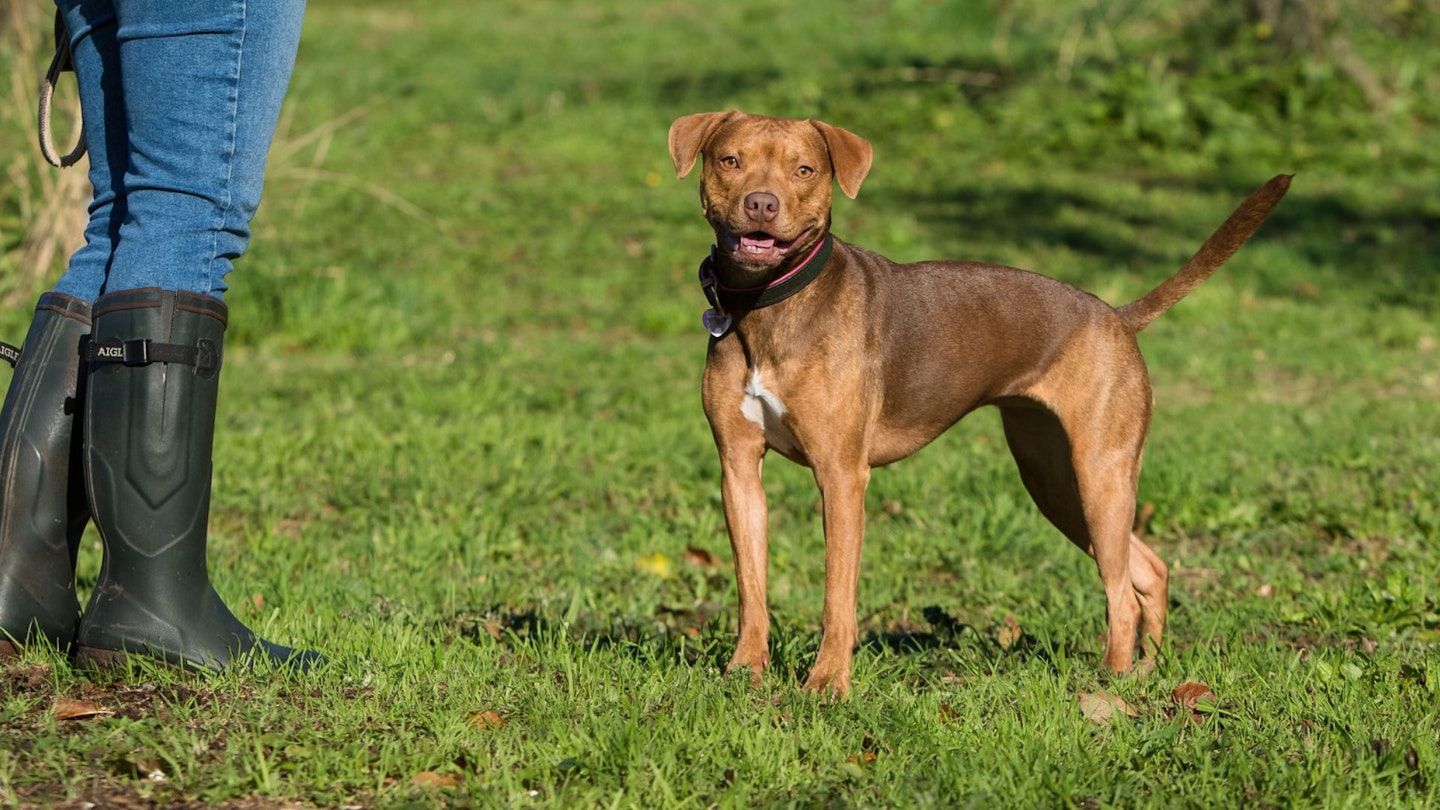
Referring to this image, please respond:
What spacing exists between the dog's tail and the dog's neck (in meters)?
1.12

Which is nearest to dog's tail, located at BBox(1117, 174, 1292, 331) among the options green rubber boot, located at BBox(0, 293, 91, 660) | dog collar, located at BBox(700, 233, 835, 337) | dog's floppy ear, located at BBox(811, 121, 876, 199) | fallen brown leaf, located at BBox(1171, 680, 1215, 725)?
dog's floppy ear, located at BBox(811, 121, 876, 199)

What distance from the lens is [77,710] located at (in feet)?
10.5

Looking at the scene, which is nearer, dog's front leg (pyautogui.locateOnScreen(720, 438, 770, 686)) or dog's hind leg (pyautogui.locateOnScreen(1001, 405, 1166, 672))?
dog's front leg (pyautogui.locateOnScreen(720, 438, 770, 686))

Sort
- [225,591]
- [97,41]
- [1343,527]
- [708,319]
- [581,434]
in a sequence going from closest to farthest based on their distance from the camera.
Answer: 1. [97,41]
2. [708,319]
3. [225,591]
4. [1343,527]
5. [581,434]

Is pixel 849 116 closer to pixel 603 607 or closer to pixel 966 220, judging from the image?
pixel 966 220

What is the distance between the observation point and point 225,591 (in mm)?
4812

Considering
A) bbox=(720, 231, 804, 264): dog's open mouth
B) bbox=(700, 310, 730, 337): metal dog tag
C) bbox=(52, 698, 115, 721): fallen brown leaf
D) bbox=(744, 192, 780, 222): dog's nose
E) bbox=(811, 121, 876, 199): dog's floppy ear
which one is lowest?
bbox=(52, 698, 115, 721): fallen brown leaf

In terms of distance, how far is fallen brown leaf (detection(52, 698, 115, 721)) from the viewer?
3.17 m

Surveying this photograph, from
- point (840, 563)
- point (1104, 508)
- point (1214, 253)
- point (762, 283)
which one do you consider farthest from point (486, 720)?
point (1214, 253)

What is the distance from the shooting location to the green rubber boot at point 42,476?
3607 mm

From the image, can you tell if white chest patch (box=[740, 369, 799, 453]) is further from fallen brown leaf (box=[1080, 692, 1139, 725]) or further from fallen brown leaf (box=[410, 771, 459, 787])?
fallen brown leaf (box=[410, 771, 459, 787])

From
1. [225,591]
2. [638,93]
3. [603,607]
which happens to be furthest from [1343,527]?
[638,93]

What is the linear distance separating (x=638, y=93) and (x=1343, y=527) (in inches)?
444

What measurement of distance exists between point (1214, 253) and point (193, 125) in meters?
2.94
